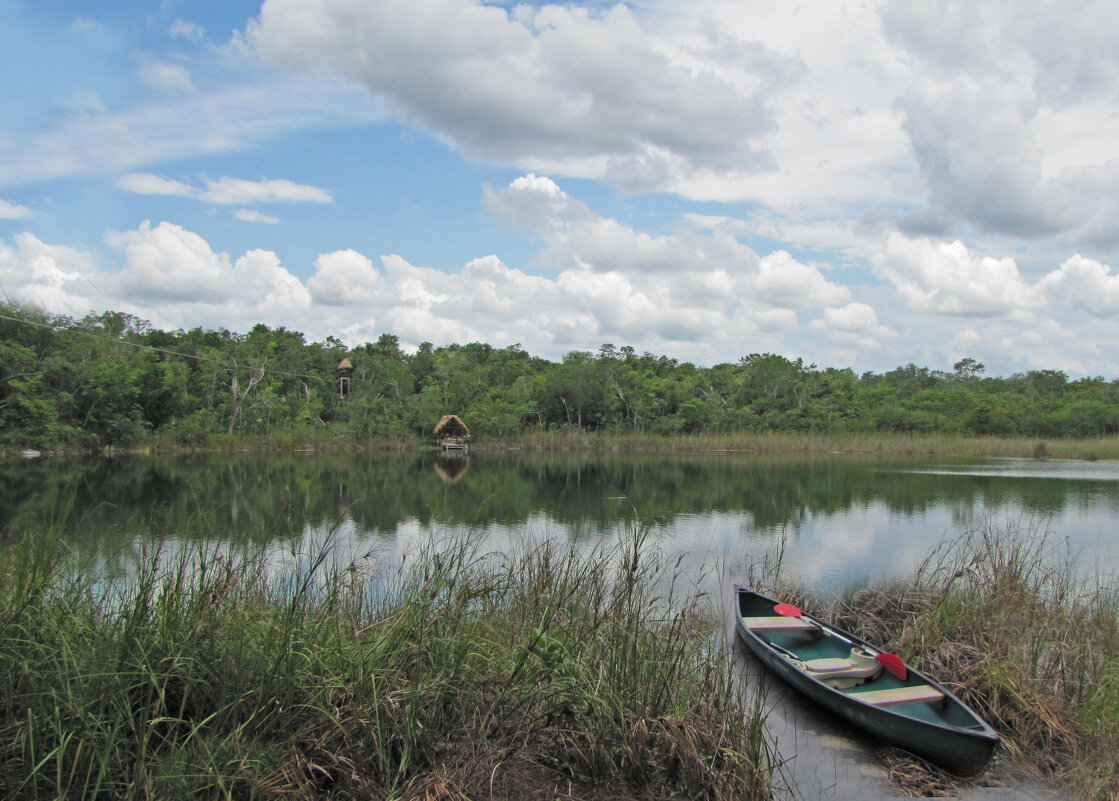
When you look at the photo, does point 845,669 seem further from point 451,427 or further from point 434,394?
point 434,394

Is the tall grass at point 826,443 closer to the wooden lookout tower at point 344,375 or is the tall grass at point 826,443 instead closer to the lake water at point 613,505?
the lake water at point 613,505

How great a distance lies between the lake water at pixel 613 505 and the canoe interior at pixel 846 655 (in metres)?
1.03

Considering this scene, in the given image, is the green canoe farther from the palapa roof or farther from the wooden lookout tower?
the wooden lookout tower

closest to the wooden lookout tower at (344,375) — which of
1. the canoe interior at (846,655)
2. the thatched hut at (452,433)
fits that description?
the thatched hut at (452,433)

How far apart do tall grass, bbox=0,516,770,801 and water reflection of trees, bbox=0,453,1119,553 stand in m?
6.30

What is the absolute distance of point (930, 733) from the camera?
4.52m

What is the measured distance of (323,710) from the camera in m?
2.78

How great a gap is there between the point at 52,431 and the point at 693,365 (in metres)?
40.5

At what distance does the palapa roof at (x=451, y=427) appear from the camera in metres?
39.2

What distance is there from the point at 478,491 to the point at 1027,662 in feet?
52.7

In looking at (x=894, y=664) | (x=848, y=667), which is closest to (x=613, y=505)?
(x=848, y=667)

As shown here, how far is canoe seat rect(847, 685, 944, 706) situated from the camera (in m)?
4.92

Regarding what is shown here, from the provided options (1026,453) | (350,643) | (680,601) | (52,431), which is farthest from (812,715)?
(1026,453)

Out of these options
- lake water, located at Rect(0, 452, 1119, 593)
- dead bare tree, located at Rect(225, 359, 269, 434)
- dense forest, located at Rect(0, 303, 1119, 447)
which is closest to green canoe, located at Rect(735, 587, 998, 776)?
lake water, located at Rect(0, 452, 1119, 593)
